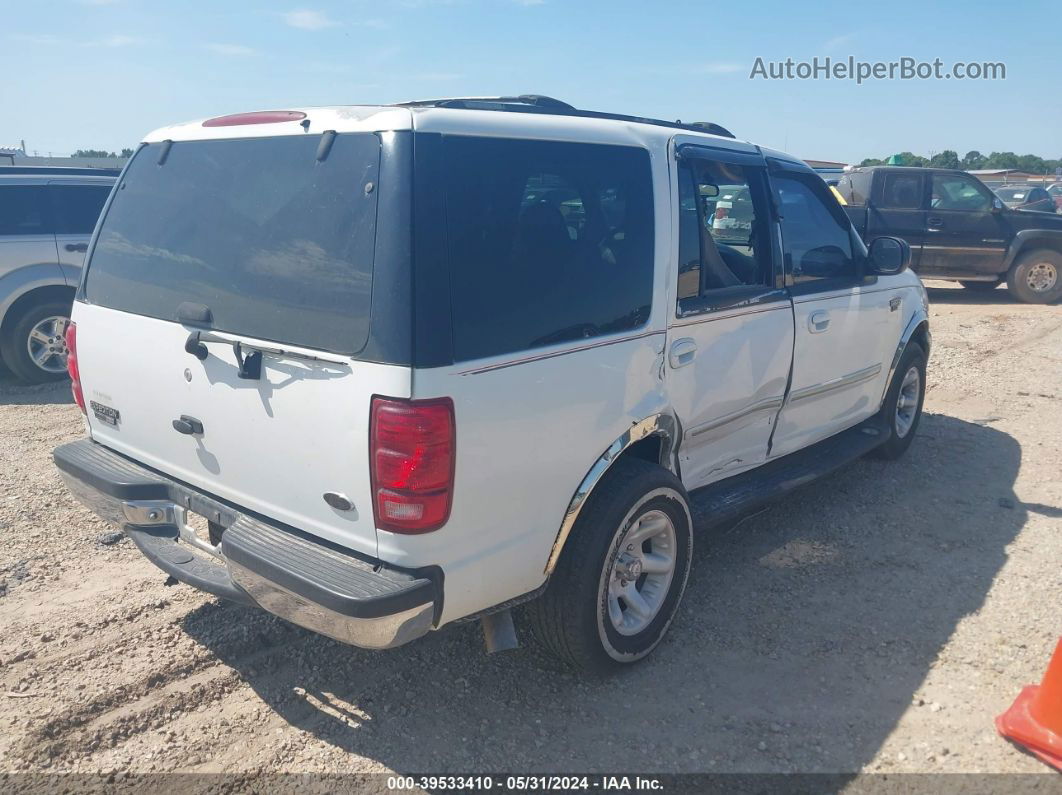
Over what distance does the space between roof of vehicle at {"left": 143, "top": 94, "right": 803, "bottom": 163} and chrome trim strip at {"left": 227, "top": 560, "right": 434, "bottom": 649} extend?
4.76 ft

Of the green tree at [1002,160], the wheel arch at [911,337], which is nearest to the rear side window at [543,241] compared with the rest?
the wheel arch at [911,337]

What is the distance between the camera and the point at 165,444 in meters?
3.20

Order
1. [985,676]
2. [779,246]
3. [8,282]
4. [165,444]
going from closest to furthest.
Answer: [165,444] < [985,676] < [779,246] < [8,282]

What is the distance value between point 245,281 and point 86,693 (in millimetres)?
1713

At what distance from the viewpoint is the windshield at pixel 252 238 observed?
103 inches

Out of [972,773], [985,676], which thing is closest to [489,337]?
[972,773]

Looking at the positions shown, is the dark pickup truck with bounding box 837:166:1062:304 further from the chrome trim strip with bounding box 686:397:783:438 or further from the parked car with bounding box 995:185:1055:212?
the chrome trim strip with bounding box 686:397:783:438

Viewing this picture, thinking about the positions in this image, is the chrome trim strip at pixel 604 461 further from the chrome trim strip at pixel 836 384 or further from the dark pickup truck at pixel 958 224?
the dark pickup truck at pixel 958 224

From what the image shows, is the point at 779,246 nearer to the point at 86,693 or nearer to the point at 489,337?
the point at 489,337

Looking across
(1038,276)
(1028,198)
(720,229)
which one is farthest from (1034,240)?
(720,229)

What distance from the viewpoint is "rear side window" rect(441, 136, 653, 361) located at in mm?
2658

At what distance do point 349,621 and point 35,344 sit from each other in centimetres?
691

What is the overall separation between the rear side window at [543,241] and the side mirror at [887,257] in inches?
87.6

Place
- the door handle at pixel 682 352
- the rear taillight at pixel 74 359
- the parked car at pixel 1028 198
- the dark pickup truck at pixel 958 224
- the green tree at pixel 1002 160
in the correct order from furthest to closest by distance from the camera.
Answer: the green tree at pixel 1002 160 < the parked car at pixel 1028 198 < the dark pickup truck at pixel 958 224 < the rear taillight at pixel 74 359 < the door handle at pixel 682 352
